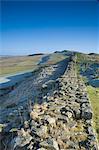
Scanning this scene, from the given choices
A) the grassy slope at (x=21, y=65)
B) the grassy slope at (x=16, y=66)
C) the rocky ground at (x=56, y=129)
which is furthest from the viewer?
the grassy slope at (x=21, y=65)

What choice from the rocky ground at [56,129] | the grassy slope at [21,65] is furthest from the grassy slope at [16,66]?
the rocky ground at [56,129]

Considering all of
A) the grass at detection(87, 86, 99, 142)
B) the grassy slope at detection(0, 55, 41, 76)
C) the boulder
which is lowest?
the grassy slope at detection(0, 55, 41, 76)

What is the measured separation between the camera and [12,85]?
3841 centimetres

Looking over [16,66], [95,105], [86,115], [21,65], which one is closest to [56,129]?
[86,115]

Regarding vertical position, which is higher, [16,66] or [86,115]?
[86,115]

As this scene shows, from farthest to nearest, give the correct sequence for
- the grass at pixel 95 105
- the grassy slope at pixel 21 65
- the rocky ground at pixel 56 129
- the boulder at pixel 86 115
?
the grassy slope at pixel 21 65
the grass at pixel 95 105
the boulder at pixel 86 115
the rocky ground at pixel 56 129

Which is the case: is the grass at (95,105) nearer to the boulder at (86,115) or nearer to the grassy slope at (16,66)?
the boulder at (86,115)

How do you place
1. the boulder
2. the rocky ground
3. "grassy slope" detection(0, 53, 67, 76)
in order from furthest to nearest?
"grassy slope" detection(0, 53, 67, 76), the boulder, the rocky ground

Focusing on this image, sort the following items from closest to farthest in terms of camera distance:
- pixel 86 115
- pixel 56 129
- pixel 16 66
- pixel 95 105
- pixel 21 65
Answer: pixel 56 129 < pixel 86 115 < pixel 95 105 < pixel 16 66 < pixel 21 65

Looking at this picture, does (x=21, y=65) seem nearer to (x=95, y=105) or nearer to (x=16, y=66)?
(x=16, y=66)

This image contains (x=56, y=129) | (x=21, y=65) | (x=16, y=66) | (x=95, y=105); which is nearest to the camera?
(x=56, y=129)

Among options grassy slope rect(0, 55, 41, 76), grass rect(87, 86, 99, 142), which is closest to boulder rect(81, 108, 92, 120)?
grass rect(87, 86, 99, 142)

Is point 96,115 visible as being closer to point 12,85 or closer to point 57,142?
point 57,142

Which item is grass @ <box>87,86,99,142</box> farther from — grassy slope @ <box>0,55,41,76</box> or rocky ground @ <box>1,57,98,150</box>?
grassy slope @ <box>0,55,41,76</box>
